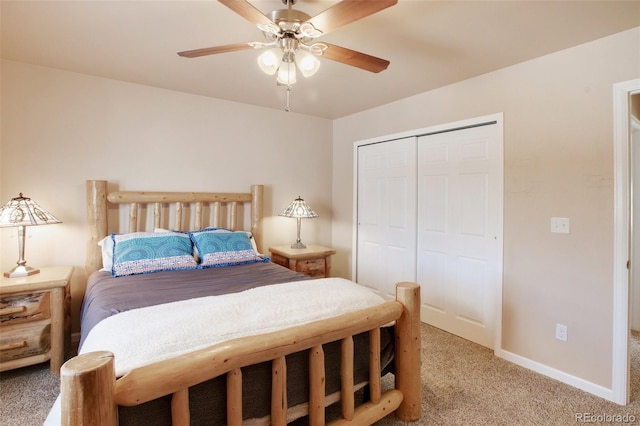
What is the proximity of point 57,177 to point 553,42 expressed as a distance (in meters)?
3.83

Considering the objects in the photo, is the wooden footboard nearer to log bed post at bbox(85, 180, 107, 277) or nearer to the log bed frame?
the log bed frame

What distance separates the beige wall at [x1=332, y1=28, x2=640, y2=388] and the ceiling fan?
4.44 ft

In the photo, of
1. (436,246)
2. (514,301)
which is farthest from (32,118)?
(514,301)

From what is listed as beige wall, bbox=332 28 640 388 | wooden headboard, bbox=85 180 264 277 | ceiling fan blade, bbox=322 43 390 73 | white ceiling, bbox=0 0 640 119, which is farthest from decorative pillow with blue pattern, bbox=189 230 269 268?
beige wall, bbox=332 28 640 388

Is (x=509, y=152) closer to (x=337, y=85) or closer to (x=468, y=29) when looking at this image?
(x=468, y=29)

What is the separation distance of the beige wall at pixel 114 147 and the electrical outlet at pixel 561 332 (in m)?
2.67

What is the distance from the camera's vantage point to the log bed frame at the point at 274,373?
876mm

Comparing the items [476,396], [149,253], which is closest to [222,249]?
[149,253]

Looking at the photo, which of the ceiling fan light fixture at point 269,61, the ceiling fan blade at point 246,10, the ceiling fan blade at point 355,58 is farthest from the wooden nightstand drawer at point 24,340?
the ceiling fan blade at point 355,58

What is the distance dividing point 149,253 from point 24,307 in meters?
0.80

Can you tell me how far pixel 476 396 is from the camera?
1.99 metres

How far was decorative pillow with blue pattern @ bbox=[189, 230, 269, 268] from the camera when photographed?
2.64 metres

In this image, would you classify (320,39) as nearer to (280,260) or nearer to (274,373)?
(274,373)

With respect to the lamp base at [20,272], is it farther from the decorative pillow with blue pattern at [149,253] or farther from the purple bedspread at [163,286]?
the decorative pillow with blue pattern at [149,253]
